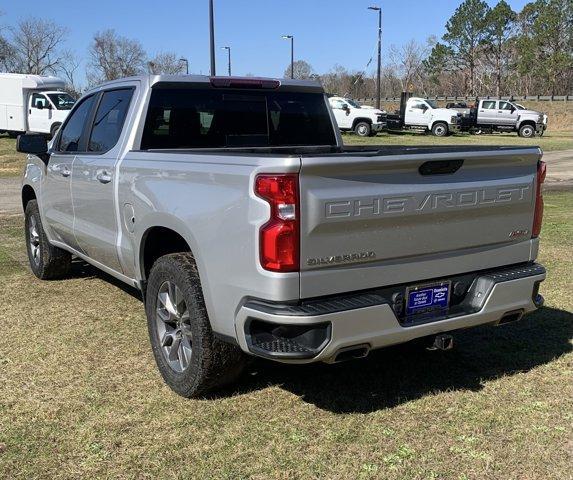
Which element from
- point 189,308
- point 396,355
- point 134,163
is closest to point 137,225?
point 134,163

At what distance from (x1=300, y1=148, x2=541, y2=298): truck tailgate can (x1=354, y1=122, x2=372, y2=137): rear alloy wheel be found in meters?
28.5

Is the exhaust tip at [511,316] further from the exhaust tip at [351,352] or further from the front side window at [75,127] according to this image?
the front side window at [75,127]

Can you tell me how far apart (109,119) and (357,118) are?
27639mm

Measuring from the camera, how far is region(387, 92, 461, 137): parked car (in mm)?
35281

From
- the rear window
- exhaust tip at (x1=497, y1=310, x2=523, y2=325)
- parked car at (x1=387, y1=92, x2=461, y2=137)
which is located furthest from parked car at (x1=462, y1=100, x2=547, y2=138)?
exhaust tip at (x1=497, y1=310, x2=523, y2=325)

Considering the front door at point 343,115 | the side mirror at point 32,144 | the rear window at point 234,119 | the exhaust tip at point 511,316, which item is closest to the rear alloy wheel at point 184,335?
the rear window at point 234,119

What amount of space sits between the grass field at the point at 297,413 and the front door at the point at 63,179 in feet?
2.99

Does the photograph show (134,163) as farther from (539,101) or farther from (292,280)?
(539,101)

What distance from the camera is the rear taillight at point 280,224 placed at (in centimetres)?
291

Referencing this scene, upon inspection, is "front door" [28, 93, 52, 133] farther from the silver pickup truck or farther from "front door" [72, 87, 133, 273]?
the silver pickup truck

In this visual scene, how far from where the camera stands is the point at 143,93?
4.38m

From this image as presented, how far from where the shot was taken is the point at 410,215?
3266 millimetres

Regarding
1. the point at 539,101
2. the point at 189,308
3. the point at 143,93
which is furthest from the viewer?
the point at 539,101

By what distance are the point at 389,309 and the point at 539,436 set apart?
40.9 inches
